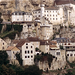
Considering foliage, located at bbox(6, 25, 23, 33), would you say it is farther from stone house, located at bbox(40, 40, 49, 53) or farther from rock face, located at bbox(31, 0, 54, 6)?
rock face, located at bbox(31, 0, 54, 6)

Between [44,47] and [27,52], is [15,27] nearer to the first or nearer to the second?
[44,47]

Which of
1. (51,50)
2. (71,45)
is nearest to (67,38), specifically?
(71,45)

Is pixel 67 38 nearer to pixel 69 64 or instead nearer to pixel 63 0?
pixel 69 64

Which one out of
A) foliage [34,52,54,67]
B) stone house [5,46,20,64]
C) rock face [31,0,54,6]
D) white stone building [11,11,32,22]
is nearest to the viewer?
stone house [5,46,20,64]

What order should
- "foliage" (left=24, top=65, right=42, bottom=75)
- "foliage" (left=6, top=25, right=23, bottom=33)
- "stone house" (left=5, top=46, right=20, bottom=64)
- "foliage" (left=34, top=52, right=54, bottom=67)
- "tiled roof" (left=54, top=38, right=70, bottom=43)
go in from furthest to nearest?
"foliage" (left=6, top=25, right=23, bottom=33) → "tiled roof" (left=54, top=38, right=70, bottom=43) → "foliage" (left=34, top=52, right=54, bottom=67) → "stone house" (left=5, top=46, right=20, bottom=64) → "foliage" (left=24, top=65, right=42, bottom=75)

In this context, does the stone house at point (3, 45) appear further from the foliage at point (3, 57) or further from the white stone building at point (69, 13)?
the white stone building at point (69, 13)

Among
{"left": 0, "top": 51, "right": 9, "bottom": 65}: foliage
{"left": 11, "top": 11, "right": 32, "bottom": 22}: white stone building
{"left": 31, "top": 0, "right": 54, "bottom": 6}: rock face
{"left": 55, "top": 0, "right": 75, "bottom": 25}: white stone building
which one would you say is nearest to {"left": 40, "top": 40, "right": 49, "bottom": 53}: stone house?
{"left": 0, "top": 51, "right": 9, "bottom": 65}: foliage

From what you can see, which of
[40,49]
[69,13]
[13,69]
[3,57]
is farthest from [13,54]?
[69,13]

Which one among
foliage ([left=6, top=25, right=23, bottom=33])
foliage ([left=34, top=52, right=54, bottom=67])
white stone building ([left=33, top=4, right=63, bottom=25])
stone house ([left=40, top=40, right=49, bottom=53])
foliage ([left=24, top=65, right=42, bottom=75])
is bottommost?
foliage ([left=24, top=65, right=42, bottom=75])
